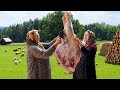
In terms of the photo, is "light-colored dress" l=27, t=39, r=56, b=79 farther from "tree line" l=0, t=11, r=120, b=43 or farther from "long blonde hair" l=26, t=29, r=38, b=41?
"tree line" l=0, t=11, r=120, b=43

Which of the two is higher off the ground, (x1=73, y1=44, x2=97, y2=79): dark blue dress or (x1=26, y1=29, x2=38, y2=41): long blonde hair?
(x1=26, y1=29, x2=38, y2=41): long blonde hair

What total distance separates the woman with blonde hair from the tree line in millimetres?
559

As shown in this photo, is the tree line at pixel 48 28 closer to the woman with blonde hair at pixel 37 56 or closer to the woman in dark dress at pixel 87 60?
the woman in dark dress at pixel 87 60

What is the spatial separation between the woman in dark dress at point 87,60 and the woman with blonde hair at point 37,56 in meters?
0.46

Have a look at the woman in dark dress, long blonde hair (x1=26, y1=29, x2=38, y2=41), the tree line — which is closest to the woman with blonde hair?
long blonde hair (x1=26, y1=29, x2=38, y2=41)

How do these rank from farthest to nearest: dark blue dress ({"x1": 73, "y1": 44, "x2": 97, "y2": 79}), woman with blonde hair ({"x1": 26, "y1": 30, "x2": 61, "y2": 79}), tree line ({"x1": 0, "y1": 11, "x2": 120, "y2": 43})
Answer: tree line ({"x1": 0, "y1": 11, "x2": 120, "y2": 43}) → dark blue dress ({"x1": 73, "y1": 44, "x2": 97, "y2": 79}) → woman with blonde hair ({"x1": 26, "y1": 30, "x2": 61, "y2": 79})

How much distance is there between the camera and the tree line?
5.83m

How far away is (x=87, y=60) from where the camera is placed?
5.48 m

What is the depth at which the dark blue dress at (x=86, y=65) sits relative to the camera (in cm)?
546

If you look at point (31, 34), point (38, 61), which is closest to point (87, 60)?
point (38, 61)

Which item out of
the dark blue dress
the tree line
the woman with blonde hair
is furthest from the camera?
the tree line

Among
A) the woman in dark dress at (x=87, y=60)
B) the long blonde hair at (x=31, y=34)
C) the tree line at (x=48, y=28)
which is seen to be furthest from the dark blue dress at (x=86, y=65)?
the long blonde hair at (x=31, y=34)

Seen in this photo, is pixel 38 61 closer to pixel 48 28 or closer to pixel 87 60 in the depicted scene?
pixel 87 60
